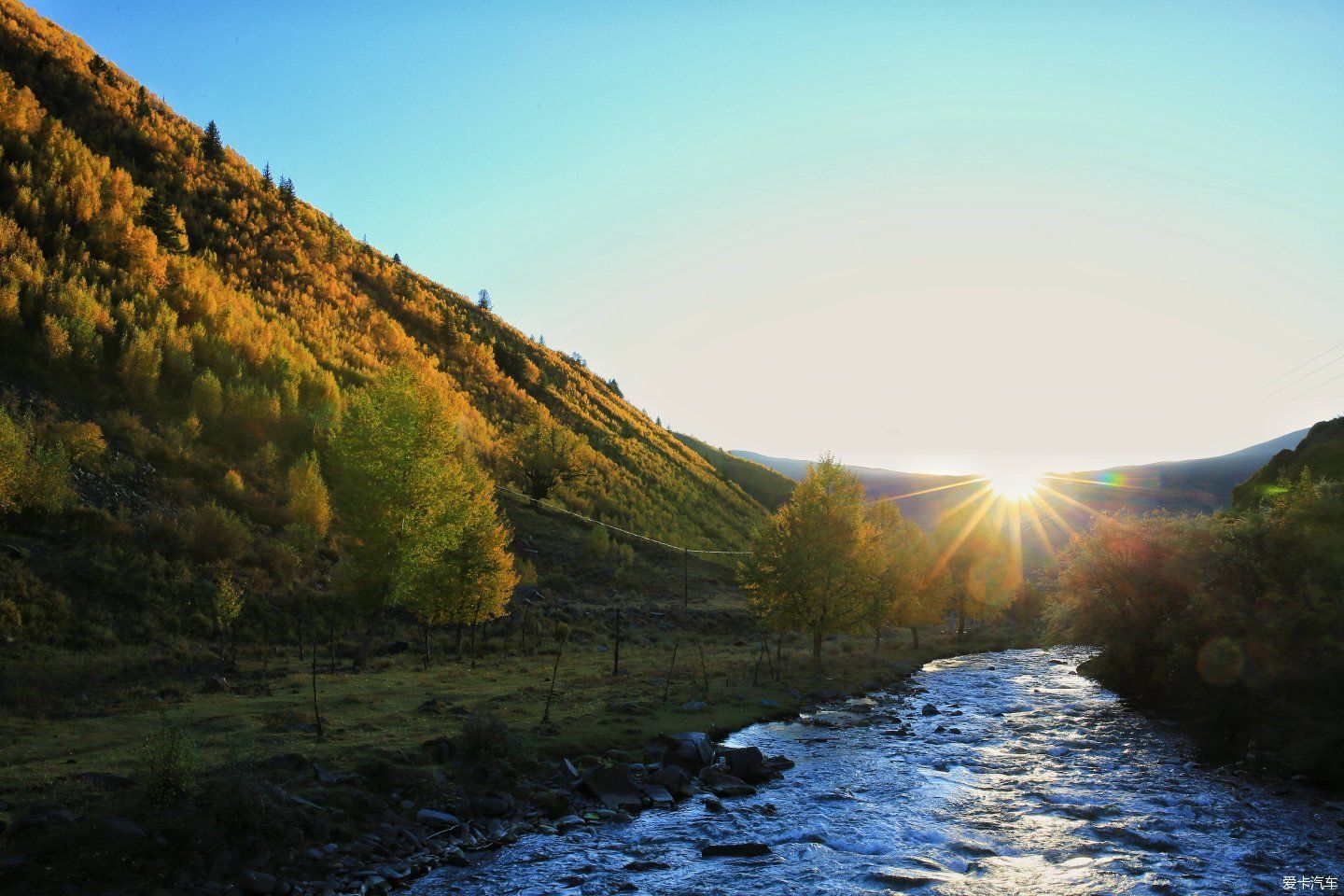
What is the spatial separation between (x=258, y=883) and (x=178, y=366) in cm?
4401

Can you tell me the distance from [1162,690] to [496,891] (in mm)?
31704

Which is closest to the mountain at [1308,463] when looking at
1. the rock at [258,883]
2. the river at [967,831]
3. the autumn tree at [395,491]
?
the river at [967,831]

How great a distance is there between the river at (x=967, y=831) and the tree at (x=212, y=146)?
298 feet

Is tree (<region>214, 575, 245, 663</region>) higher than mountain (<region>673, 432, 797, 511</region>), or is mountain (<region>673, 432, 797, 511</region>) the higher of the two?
mountain (<region>673, 432, 797, 511</region>)

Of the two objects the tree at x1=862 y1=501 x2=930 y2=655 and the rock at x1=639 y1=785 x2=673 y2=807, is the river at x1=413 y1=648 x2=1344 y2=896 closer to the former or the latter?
the rock at x1=639 y1=785 x2=673 y2=807

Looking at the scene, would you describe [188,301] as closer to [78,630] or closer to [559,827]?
[78,630]

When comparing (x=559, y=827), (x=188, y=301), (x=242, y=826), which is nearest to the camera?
(x=242, y=826)

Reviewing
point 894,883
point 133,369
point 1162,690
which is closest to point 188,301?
point 133,369

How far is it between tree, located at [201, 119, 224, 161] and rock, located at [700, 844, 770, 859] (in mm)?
95249

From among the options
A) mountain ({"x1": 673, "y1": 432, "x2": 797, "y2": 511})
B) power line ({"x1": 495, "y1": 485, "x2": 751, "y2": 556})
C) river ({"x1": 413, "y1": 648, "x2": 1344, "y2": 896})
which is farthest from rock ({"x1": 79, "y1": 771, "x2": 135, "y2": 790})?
mountain ({"x1": 673, "y1": 432, "x2": 797, "y2": 511})

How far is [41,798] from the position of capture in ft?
43.8

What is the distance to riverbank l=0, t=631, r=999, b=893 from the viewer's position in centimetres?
1238

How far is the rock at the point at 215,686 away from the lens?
2509 centimetres

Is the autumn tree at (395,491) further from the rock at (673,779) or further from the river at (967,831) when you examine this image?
the rock at (673,779)
